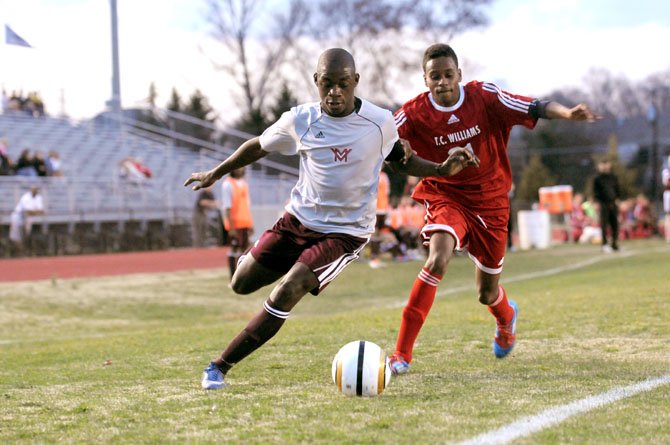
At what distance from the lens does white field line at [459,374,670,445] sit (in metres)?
4.07

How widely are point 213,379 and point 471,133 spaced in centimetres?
247

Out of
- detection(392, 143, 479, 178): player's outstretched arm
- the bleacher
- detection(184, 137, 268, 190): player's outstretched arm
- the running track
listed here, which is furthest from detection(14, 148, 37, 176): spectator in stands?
detection(392, 143, 479, 178): player's outstretched arm

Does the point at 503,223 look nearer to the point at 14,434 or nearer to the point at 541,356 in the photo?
the point at 541,356

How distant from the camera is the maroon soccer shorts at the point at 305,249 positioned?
5.65 metres

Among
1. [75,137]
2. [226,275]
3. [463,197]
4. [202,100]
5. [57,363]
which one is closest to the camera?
[463,197]

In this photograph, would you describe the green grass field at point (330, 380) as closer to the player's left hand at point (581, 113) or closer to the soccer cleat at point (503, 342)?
the soccer cleat at point (503, 342)

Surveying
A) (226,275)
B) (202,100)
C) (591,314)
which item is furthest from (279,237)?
(202,100)

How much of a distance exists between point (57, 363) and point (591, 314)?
195 inches

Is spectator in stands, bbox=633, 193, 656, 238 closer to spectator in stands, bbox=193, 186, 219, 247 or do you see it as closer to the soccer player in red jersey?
spectator in stands, bbox=193, 186, 219, 247

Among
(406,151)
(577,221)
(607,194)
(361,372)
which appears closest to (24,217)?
(607,194)

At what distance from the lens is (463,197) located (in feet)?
21.8

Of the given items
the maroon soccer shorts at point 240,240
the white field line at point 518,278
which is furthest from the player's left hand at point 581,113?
the maroon soccer shorts at point 240,240

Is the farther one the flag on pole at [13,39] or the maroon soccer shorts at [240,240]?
the maroon soccer shorts at [240,240]

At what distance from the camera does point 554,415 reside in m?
4.52
